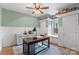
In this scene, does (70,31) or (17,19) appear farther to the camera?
(70,31)

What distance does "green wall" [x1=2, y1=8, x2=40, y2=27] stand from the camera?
151cm

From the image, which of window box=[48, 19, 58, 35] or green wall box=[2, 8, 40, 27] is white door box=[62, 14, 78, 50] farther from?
green wall box=[2, 8, 40, 27]

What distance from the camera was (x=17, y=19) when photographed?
158cm

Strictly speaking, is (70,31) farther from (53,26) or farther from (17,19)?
(17,19)

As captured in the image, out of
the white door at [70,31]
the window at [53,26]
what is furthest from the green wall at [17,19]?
the white door at [70,31]

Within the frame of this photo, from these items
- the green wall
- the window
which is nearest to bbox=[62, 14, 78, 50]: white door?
the window

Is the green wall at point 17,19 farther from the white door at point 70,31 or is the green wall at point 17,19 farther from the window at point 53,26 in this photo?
the white door at point 70,31

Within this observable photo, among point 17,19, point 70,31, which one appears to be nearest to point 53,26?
point 70,31

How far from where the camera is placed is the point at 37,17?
66.4 inches

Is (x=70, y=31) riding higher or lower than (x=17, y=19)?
lower

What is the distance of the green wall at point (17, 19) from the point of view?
151 centimetres
